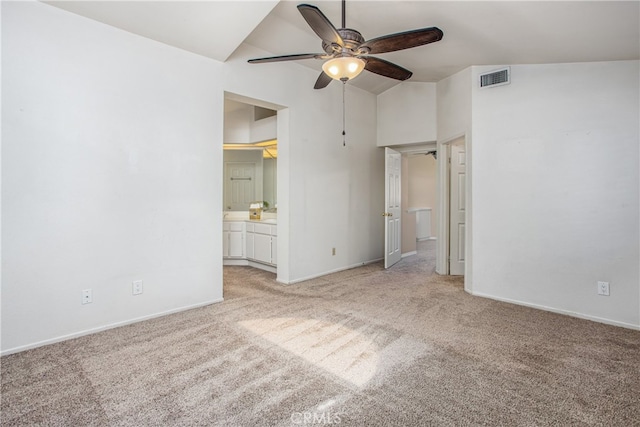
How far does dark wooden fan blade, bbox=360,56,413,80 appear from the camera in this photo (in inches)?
104

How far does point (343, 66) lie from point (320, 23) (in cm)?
51

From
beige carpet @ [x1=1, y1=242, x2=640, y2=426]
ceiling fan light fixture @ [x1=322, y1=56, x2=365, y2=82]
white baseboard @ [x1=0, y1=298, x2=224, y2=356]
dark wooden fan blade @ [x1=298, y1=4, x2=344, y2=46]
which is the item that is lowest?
beige carpet @ [x1=1, y1=242, x2=640, y2=426]

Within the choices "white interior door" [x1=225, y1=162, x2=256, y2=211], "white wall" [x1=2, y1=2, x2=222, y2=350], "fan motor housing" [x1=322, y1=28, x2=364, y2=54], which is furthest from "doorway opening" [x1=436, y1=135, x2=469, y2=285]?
"white interior door" [x1=225, y1=162, x2=256, y2=211]

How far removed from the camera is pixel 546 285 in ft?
11.2

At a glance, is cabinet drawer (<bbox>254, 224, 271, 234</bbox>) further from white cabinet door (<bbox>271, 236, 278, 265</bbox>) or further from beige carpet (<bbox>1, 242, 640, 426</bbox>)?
beige carpet (<bbox>1, 242, 640, 426</bbox>)

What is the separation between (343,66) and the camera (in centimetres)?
249

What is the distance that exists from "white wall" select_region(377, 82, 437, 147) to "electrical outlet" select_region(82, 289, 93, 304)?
4.48 meters

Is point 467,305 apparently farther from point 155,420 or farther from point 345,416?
point 155,420

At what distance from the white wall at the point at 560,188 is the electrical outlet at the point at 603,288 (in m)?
0.04

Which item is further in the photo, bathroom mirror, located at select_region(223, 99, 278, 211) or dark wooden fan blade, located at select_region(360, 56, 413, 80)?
bathroom mirror, located at select_region(223, 99, 278, 211)

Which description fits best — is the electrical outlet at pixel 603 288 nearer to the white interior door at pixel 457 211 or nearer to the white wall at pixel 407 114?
the white interior door at pixel 457 211

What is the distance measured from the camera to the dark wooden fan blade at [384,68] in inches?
104

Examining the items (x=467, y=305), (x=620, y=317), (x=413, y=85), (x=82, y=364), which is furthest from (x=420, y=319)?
(x=413, y=85)

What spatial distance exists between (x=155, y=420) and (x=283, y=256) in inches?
108
